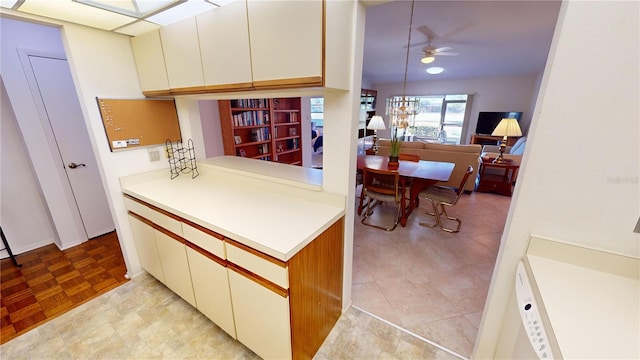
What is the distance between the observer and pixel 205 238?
136 centimetres

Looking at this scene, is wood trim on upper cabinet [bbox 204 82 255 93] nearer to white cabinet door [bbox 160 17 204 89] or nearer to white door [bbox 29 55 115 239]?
white cabinet door [bbox 160 17 204 89]

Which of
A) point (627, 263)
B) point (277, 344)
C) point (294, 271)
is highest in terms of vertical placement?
point (627, 263)

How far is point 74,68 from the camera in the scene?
167 centimetres

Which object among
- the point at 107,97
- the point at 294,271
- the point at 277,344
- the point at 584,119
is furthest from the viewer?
the point at 107,97

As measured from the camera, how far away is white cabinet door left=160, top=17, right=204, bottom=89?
4.85 feet

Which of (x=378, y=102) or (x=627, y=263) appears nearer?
(x=627, y=263)

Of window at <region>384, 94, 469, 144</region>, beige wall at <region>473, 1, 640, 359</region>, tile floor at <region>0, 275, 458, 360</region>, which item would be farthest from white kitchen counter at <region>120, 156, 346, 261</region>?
window at <region>384, 94, 469, 144</region>

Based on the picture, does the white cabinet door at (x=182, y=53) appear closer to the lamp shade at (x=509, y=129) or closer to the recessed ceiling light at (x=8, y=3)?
the recessed ceiling light at (x=8, y=3)

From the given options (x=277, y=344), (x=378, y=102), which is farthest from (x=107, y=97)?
(x=378, y=102)

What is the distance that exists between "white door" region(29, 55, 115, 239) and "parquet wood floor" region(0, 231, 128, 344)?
1.10 feet

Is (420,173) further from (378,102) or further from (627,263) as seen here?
(378,102)

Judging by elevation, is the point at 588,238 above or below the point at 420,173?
above

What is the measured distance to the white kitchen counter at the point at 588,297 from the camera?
0.65m

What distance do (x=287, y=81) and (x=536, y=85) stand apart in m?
7.17
